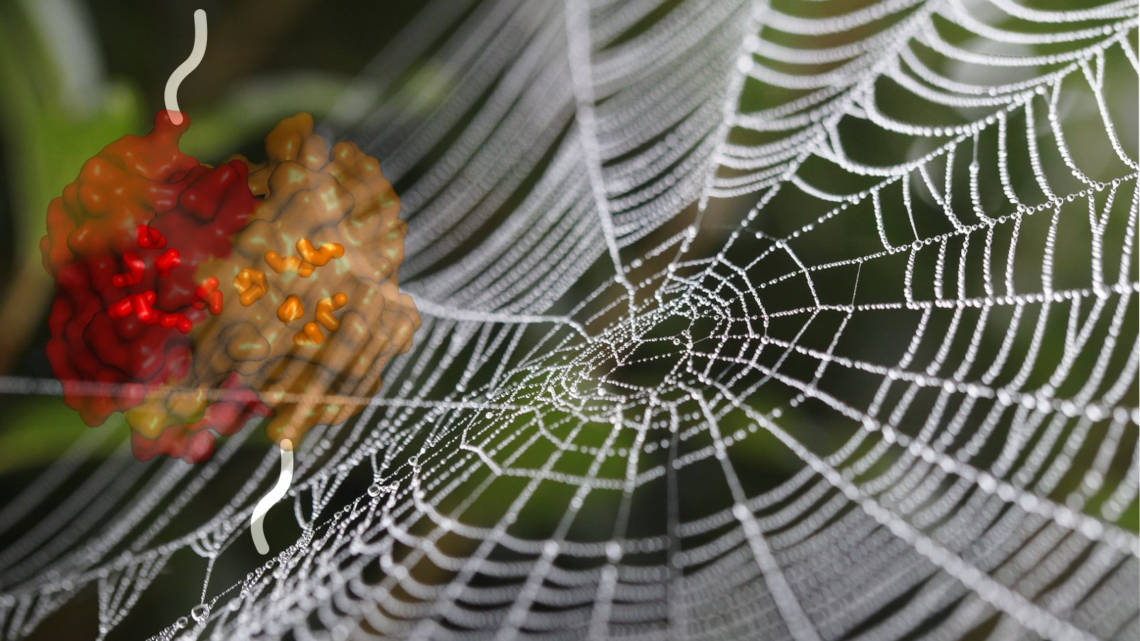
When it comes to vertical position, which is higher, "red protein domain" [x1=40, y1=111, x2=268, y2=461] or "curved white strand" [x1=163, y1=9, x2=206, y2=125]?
"curved white strand" [x1=163, y1=9, x2=206, y2=125]

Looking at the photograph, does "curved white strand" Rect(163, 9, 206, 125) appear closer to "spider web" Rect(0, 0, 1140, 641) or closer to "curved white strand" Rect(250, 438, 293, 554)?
"spider web" Rect(0, 0, 1140, 641)

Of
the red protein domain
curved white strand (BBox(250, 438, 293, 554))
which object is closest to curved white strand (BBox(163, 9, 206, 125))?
the red protein domain

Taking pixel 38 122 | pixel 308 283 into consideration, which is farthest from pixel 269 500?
pixel 38 122

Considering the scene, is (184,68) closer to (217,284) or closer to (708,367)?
(217,284)

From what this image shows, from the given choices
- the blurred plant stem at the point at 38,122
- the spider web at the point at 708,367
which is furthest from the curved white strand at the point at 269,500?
the blurred plant stem at the point at 38,122

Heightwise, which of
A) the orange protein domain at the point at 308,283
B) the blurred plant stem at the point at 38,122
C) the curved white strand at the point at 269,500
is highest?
the blurred plant stem at the point at 38,122

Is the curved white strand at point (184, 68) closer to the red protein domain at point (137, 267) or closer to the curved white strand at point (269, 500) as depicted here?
the red protein domain at point (137, 267)
